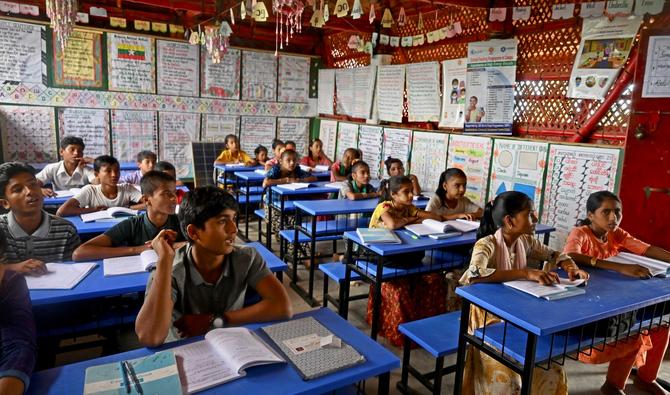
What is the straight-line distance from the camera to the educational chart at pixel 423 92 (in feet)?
17.1

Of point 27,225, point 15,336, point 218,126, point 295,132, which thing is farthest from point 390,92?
point 15,336

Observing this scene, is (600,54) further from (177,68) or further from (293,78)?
(177,68)

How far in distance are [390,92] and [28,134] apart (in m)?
4.89

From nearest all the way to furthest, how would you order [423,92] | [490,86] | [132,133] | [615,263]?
1. [615,263]
2. [490,86]
3. [423,92]
4. [132,133]

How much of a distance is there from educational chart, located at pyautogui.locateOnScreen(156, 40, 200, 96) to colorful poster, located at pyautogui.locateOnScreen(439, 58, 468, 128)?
3894mm

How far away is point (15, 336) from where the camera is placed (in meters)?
1.27

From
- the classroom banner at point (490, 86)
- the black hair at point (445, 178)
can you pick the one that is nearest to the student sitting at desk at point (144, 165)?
the black hair at point (445, 178)

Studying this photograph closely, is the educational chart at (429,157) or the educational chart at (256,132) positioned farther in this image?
the educational chart at (256,132)

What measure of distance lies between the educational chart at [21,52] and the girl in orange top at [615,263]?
6599 mm

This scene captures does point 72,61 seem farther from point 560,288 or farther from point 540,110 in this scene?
point 560,288

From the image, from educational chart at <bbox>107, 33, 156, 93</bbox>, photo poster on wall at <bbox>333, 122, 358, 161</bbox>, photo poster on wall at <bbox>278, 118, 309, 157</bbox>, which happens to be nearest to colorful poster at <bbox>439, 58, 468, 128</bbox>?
photo poster on wall at <bbox>333, 122, 358, 161</bbox>

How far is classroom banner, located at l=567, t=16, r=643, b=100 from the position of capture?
3381 mm

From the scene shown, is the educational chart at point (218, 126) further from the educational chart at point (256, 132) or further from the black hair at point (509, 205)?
the black hair at point (509, 205)

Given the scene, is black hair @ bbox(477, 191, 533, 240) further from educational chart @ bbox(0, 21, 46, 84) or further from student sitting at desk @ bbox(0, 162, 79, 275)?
educational chart @ bbox(0, 21, 46, 84)
